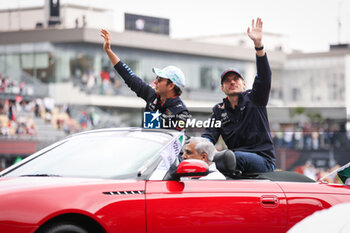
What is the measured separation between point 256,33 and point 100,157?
210cm

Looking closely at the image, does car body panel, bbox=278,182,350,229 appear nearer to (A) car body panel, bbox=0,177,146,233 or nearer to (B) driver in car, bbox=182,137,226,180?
(B) driver in car, bbox=182,137,226,180

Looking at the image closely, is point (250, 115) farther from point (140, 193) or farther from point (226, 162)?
point (140, 193)

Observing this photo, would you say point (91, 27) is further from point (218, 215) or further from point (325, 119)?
point (218, 215)

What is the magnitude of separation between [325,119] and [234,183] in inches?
2042

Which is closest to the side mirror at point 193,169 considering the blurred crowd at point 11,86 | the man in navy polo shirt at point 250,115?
the man in navy polo shirt at point 250,115

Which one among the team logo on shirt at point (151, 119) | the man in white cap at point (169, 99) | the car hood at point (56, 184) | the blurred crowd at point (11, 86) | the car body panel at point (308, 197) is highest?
the man in white cap at point (169, 99)

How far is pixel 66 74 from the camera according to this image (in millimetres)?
50094

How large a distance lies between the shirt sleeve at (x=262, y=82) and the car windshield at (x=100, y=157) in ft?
4.29

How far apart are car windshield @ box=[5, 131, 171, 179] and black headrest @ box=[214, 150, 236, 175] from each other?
1.44 feet

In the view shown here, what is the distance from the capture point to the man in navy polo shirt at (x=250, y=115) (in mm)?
5938

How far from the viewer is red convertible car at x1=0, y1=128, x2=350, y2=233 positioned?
4211mm

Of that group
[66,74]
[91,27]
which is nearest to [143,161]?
[66,74]

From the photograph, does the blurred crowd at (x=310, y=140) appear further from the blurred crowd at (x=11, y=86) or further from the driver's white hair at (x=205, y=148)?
the driver's white hair at (x=205, y=148)

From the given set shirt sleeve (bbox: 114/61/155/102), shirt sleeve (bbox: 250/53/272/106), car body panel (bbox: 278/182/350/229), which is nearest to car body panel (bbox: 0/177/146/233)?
car body panel (bbox: 278/182/350/229)
